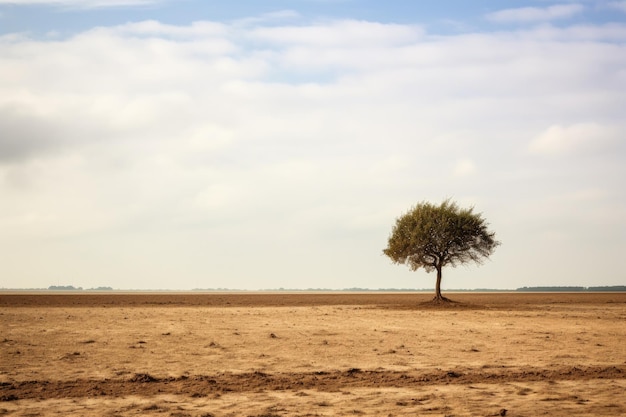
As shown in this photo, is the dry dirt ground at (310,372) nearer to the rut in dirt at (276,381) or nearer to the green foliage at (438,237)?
the rut in dirt at (276,381)

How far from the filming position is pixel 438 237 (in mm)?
62781

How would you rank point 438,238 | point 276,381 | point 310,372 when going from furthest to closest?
point 438,238
point 310,372
point 276,381

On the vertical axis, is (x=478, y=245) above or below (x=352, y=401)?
above

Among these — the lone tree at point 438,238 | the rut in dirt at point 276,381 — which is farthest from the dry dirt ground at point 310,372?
the lone tree at point 438,238

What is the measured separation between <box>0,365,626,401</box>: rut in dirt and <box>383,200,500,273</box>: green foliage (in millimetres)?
44298

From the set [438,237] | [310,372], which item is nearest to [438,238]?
[438,237]

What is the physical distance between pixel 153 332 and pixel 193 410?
17261 millimetres

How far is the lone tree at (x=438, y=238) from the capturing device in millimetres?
62562

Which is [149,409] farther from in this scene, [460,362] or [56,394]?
[460,362]

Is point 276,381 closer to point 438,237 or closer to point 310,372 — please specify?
point 310,372

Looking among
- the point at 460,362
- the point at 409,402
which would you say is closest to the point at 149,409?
the point at 409,402

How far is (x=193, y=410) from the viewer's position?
13.0m

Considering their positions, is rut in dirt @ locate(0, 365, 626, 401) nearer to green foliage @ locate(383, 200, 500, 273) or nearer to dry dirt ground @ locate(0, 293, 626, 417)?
dry dirt ground @ locate(0, 293, 626, 417)

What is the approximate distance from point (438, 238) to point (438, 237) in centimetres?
11
